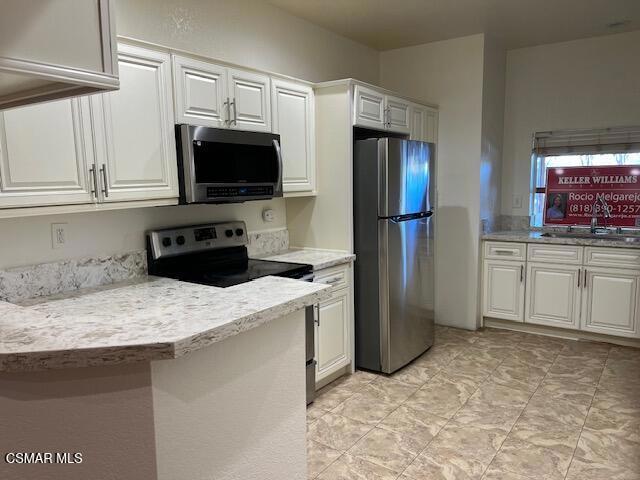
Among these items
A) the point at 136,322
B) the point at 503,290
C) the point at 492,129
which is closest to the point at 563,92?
the point at 492,129

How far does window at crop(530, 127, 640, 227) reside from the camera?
4137 mm

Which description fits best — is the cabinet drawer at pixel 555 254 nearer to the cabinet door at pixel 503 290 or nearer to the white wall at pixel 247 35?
the cabinet door at pixel 503 290

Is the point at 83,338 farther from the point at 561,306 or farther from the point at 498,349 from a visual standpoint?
the point at 561,306

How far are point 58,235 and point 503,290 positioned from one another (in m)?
3.54

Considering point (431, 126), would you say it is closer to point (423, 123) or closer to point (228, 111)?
point (423, 123)

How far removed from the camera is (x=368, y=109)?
3.34 meters

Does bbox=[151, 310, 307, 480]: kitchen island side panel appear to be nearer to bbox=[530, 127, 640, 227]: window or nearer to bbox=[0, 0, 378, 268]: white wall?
bbox=[0, 0, 378, 268]: white wall

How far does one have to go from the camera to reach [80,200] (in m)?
1.95

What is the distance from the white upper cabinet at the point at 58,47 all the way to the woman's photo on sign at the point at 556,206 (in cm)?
426

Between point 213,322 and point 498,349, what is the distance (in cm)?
314

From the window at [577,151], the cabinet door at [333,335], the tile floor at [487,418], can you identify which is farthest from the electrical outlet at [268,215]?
the window at [577,151]

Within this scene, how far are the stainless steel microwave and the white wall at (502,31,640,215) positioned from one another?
9.22 ft

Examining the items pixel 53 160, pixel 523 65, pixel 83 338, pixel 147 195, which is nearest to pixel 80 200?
pixel 53 160

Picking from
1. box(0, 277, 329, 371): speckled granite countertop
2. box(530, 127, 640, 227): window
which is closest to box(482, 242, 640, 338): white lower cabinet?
box(530, 127, 640, 227): window
